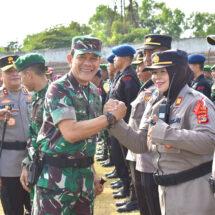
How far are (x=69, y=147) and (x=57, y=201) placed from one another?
0.47m

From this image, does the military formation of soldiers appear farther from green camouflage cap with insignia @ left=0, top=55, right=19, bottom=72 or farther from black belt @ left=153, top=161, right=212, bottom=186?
green camouflage cap with insignia @ left=0, top=55, right=19, bottom=72

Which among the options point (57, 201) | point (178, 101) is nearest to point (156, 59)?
point (178, 101)

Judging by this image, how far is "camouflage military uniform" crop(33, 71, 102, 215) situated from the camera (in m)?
2.77

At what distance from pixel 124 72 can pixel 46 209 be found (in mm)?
3126

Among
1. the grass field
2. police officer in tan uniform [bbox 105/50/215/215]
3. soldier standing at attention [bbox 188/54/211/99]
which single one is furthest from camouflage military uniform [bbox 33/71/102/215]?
soldier standing at attention [bbox 188/54/211/99]

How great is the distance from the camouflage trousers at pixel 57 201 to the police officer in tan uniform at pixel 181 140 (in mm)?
725

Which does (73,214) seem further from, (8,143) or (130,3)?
(130,3)

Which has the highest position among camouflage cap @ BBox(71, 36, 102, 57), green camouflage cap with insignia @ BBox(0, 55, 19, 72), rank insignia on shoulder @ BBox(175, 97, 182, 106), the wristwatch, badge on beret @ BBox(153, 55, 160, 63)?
camouflage cap @ BBox(71, 36, 102, 57)

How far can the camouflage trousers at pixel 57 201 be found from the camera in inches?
110

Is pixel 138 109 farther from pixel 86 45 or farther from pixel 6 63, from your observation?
pixel 6 63

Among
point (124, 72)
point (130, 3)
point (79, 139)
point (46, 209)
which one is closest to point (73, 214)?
point (46, 209)

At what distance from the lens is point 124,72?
17.9ft

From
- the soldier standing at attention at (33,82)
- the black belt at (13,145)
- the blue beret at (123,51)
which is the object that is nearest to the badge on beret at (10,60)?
the soldier standing at attention at (33,82)

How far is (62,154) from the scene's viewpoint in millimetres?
2801
